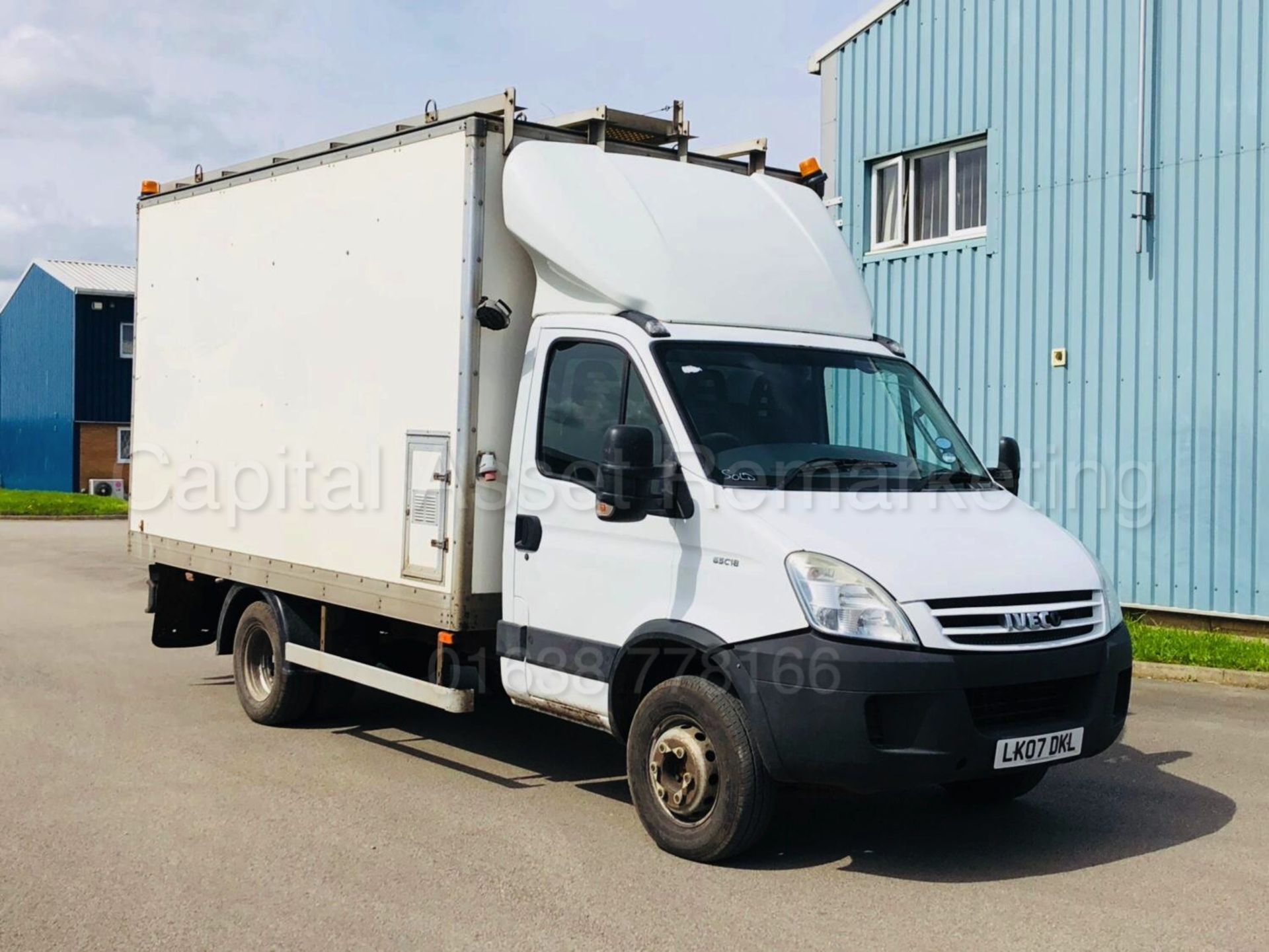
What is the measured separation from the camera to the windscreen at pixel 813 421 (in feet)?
20.2

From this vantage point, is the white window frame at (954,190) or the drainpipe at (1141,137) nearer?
the drainpipe at (1141,137)

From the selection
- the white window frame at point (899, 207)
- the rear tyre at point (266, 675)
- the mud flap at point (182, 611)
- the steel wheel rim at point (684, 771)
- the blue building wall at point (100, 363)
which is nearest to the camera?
the steel wheel rim at point (684, 771)

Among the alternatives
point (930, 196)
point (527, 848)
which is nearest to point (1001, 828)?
point (527, 848)

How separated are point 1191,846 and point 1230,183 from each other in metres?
7.70

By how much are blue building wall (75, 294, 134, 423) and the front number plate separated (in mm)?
42300

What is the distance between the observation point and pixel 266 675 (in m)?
8.95

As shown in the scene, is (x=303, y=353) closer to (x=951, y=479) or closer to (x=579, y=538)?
(x=579, y=538)

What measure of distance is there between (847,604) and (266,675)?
15.6 feet

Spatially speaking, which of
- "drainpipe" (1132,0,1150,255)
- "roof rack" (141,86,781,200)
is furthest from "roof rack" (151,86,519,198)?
"drainpipe" (1132,0,1150,255)

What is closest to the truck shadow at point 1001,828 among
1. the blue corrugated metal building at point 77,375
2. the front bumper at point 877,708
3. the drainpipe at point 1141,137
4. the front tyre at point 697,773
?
the front tyre at point 697,773

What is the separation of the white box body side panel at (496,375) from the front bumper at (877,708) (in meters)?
1.75

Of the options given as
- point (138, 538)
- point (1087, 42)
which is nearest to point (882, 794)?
point (138, 538)

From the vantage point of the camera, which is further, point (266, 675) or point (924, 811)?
point (266, 675)

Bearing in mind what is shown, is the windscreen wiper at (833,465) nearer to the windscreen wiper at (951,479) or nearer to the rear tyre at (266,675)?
the windscreen wiper at (951,479)
